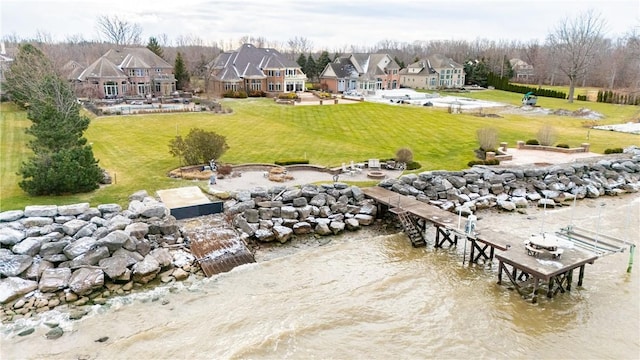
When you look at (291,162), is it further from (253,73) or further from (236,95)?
(253,73)

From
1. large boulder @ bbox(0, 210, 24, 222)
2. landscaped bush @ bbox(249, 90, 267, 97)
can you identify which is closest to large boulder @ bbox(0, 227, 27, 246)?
large boulder @ bbox(0, 210, 24, 222)

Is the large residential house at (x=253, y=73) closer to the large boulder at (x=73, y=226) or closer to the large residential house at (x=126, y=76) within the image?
the large residential house at (x=126, y=76)

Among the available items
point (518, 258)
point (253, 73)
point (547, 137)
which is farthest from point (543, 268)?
point (253, 73)

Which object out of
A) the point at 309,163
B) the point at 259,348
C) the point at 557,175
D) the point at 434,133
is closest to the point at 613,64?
the point at 434,133

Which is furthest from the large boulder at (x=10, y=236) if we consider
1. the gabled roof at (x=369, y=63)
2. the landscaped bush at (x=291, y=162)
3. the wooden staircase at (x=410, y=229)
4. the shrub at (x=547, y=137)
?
the gabled roof at (x=369, y=63)

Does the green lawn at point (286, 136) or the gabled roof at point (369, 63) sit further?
the gabled roof at point (369, 63)

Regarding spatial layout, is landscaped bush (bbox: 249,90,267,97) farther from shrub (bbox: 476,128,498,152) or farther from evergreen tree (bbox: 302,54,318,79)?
shrub (bbox: 476,128,498,152)
